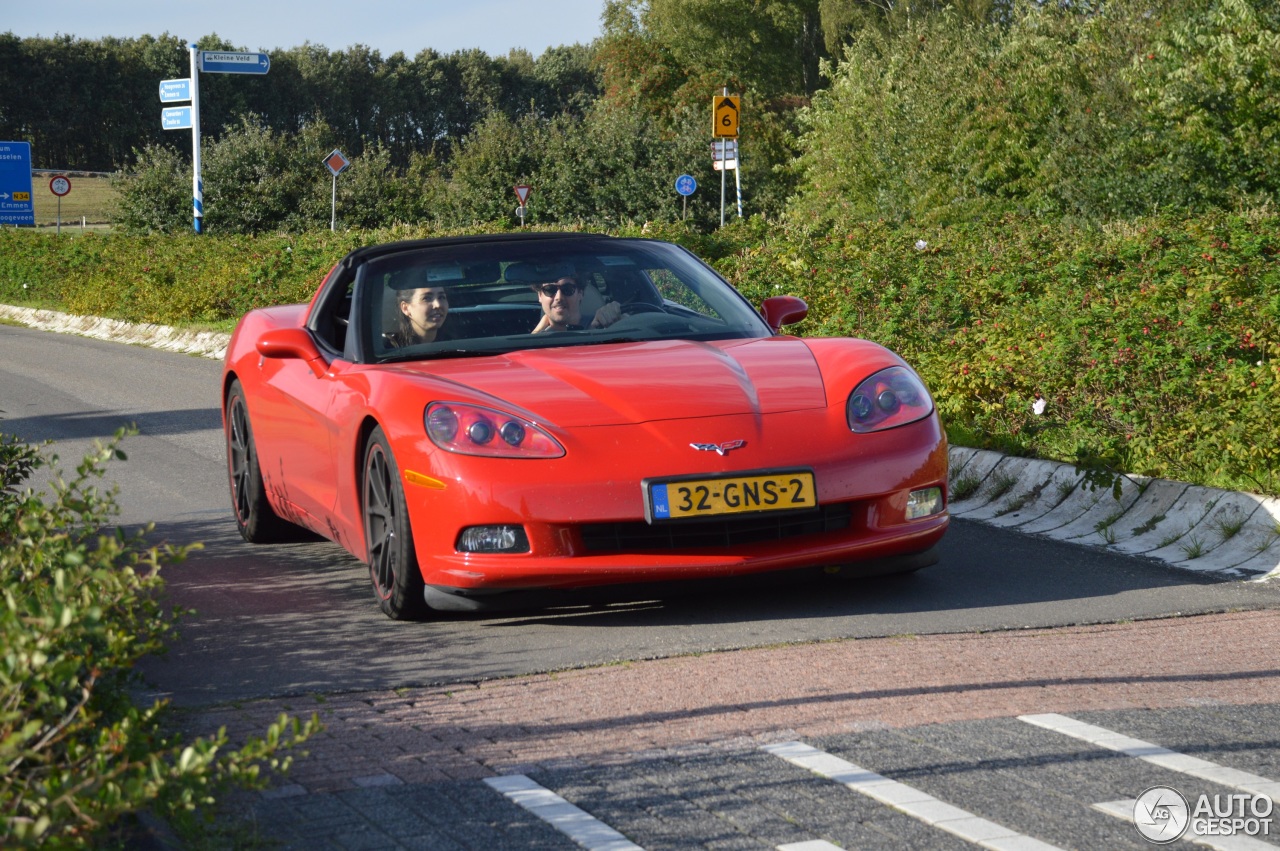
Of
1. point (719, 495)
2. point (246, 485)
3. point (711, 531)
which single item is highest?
point (719, 495)

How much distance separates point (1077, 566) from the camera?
6.86m

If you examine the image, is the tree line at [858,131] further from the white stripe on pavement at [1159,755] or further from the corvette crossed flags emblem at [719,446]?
the white stripe on pavement at [1159,755]

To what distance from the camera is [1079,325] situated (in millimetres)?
8859

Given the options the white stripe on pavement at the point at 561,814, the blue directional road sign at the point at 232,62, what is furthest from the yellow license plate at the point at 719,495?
the blue directional road sign at the point at 232,62

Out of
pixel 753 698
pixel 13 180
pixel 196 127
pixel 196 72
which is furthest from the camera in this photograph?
pixel 13 180

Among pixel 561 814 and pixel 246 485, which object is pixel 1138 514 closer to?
pixel 246 485

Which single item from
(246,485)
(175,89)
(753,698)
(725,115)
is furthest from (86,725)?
(175,89)

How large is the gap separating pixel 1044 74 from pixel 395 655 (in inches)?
870

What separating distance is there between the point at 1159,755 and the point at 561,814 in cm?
151

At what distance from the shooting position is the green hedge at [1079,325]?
7.87 meters

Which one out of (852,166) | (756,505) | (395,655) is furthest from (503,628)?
(852,166)

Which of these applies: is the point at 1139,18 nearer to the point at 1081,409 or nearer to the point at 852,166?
the point at 852,166

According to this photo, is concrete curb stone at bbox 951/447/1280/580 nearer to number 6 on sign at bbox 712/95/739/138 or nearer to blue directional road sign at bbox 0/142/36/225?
number 6 on sign at bbox 712/95/739/138

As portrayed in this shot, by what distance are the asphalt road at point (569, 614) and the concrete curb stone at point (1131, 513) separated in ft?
0.72
